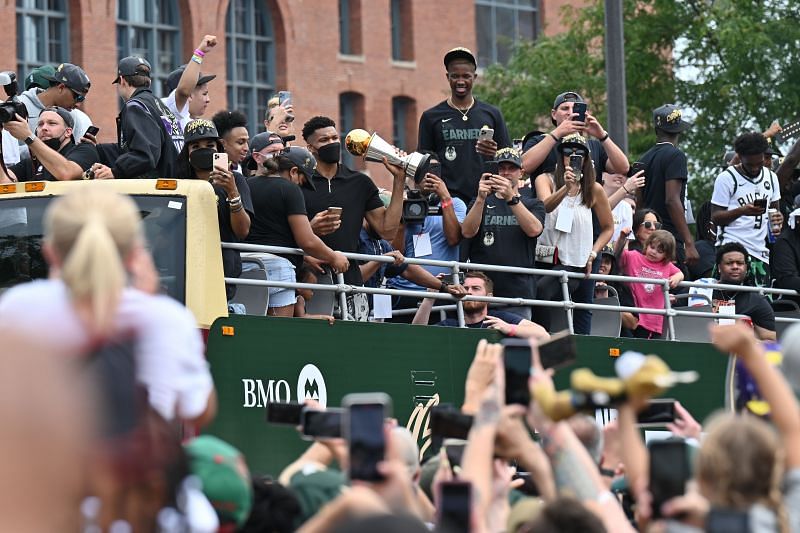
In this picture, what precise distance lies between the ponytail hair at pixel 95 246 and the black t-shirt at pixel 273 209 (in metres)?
6.63

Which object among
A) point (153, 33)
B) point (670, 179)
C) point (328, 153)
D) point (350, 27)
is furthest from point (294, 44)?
point (328, 153)

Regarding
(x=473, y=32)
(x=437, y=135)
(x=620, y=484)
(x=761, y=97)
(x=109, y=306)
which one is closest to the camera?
(x=109, y=306)

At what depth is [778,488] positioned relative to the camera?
234 inches

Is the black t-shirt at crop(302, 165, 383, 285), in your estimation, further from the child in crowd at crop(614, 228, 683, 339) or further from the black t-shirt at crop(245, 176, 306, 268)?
the child in crowd at crop(614, 228, 683, 339)

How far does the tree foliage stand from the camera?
3459 cm

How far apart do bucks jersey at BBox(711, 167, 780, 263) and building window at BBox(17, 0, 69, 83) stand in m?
29.0

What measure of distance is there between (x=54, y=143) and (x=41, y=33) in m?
33.4

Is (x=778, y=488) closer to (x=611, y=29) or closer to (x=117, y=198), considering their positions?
(x=117, y=198)

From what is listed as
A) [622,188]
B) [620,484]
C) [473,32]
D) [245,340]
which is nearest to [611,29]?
[622,188]

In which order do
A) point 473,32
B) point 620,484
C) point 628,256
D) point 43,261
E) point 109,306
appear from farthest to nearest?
point 473,32, point 628,256, point 43,261, point 620,484, point 109,306

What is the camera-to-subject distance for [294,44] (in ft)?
166

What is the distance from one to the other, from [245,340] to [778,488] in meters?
6.41

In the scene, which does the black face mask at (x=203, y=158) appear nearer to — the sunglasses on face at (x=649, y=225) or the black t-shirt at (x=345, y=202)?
the black t-shirt at (x=345, y=202)

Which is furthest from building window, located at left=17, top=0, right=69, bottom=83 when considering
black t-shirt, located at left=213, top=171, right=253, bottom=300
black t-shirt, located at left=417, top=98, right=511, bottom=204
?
black t-shirt, located at left=213, top=171, right=253, bottom=300
